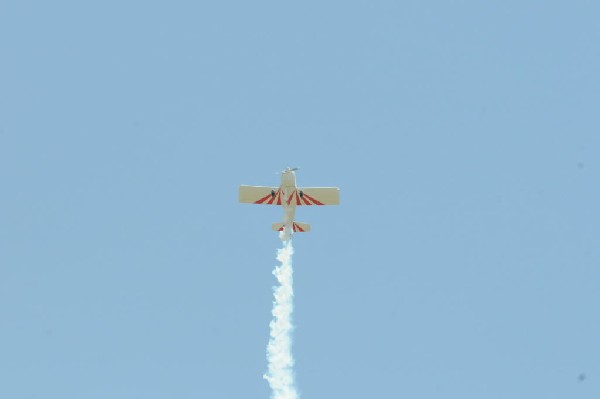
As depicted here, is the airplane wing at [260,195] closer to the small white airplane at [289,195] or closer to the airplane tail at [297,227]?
the small white airplane at [289,195]

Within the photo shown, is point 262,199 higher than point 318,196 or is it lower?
lower

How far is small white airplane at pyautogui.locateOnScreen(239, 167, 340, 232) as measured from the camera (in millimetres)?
86000

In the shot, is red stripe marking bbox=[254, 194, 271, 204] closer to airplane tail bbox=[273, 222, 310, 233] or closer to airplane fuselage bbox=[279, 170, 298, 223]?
airplane fuselage bbox=[279, 170, 298, 223]

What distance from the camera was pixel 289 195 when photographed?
86.3 meters

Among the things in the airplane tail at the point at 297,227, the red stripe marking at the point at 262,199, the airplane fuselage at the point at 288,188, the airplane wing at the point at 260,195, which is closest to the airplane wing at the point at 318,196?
the airplane fuselage at the point at 288,188

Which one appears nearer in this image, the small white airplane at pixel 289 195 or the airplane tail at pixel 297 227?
the small white airplane at pixel 289 195

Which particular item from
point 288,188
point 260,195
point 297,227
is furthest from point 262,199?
point 297,227

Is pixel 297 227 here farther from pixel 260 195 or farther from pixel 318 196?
pixel 260 195

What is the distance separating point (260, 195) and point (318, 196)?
4556 mm

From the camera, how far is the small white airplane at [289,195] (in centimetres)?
8600

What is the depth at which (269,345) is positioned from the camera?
92.8 meters

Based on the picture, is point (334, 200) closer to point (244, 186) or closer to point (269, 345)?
point (244, 186)

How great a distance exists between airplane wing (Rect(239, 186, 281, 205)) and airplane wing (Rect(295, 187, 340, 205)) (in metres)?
1.62

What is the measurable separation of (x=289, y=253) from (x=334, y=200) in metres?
7.09
